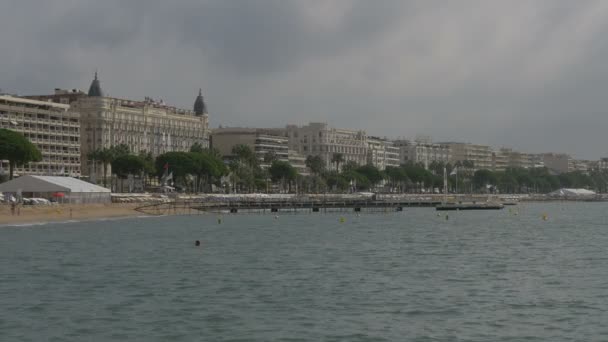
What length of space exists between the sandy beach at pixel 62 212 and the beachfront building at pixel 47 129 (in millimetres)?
44208

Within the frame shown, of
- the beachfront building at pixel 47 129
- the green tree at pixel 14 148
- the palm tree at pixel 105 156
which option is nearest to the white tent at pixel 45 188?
the green tree at pixel 14 148

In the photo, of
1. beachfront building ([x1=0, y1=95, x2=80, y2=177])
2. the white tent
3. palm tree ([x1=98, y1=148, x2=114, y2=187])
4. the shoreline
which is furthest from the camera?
palm tree ([x1=98, y1=148, x2=114, y2=187])

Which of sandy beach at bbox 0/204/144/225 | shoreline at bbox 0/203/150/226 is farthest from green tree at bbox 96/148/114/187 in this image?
sandy beach at bbox 0/204/144/225

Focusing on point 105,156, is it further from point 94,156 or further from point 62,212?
point 62,212

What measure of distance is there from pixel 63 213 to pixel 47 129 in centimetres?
6960

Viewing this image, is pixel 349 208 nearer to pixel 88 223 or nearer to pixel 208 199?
pixel 208 199

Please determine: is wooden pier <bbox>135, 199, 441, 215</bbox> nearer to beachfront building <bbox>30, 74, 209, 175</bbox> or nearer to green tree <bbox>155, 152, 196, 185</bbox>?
green tree <bbox>155, 152, 196, 185</bbox>

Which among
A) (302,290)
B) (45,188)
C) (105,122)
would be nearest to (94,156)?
(105,122)

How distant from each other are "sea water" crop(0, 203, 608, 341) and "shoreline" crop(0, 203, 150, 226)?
24.0 meters

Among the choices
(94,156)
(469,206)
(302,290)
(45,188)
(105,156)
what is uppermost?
(94,156)

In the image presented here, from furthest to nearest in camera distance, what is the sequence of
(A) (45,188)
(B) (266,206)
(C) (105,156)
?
(C) (105,156)
(B) (266,206)
(A) (45,188)

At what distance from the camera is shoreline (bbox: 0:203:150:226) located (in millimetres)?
93019

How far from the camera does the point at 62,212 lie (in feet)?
338

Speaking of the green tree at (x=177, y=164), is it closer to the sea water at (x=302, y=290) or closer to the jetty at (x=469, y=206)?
the jetty at (x=469, y=206)
